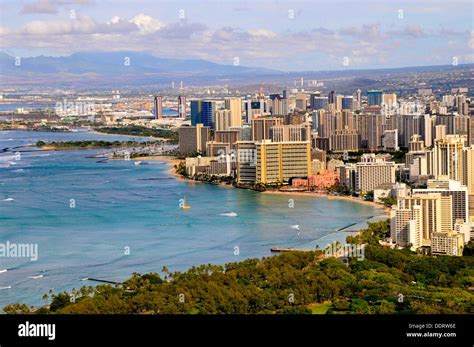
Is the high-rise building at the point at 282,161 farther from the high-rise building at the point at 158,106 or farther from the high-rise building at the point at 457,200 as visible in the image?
the high-rise building at the point at 158,106

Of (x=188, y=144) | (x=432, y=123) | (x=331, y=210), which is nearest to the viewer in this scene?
(x=331, y=210)

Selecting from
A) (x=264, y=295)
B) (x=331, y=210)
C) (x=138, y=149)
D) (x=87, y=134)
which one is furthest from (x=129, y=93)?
(x=264, y=295)

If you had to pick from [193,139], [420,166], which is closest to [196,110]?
[193,139]

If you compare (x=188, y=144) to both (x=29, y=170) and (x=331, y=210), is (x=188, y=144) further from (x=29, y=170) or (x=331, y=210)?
(x=331, y=210)

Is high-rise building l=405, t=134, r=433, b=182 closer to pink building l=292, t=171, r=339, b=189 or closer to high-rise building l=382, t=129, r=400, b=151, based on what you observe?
pink building l=292, t=171, r=339, b=189

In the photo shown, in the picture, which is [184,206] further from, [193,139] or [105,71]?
[193,139]
